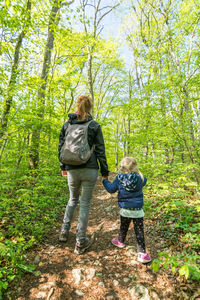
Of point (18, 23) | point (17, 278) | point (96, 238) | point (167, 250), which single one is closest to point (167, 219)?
point (167, 250)

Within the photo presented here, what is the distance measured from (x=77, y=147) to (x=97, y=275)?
1875 millimetres

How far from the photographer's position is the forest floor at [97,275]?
69.7 inches

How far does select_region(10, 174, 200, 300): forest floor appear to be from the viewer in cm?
177

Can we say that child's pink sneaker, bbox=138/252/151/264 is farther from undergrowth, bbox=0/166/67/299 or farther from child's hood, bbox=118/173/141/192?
undergrowth, bbox=0/166/67/299

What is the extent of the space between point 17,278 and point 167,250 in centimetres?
234

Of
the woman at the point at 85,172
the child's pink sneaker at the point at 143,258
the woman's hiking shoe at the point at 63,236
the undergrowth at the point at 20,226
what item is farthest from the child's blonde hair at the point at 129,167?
the undergrowth at the point at 20,226

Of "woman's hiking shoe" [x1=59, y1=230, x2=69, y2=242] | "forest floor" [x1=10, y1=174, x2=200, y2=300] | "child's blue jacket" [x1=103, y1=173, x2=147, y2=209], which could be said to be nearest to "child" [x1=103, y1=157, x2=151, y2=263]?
"child's blue jacket" [x1=103, y1=173, x2=147, y2=209]

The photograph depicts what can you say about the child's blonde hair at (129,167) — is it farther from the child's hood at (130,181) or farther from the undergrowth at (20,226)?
the undergrowth at (20,226)

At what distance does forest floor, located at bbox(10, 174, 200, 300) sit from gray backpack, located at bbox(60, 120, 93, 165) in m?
1.57

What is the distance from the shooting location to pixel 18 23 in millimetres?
4172

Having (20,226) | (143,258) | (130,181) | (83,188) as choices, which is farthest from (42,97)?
(143,258)

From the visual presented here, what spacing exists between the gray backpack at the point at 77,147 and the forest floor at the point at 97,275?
61.6 inches

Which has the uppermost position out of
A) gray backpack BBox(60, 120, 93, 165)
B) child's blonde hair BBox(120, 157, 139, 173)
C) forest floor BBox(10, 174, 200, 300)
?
gray backpack BBox(60, 120, 93, 165)

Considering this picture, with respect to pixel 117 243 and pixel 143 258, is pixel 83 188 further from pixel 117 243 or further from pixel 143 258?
pixel 143 258
